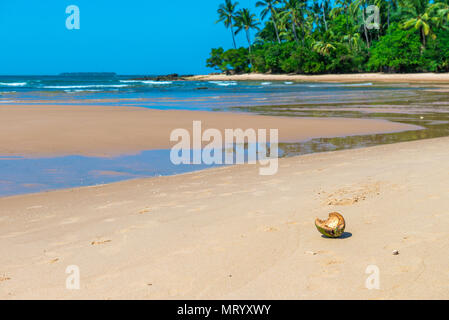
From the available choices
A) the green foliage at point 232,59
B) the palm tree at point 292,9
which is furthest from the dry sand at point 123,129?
the green foliage at point 232,59

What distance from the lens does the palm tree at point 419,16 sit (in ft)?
198

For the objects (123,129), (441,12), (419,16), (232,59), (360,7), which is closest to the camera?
(123,129)

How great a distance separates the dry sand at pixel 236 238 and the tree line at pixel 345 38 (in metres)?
59.6

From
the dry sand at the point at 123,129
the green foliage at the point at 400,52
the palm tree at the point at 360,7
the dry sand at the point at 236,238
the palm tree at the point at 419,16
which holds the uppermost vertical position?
the palm tree at the point at 360,7

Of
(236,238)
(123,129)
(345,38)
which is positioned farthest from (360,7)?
(236,238)

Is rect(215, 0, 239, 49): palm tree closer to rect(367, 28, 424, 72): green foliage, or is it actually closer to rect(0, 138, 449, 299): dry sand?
rect(367, 28, 424, 72): green foliage

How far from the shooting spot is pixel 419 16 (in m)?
61.2

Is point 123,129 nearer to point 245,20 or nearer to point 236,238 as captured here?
point 236,238

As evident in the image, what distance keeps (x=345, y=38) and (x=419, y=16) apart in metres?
15.5

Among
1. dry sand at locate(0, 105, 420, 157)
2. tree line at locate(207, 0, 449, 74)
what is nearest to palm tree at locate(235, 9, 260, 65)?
tree line at locate(207, 0, 449, 74)

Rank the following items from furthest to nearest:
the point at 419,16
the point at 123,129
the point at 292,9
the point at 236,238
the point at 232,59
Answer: the point at 232,59 → the point at 292,9 → the point at 419,16 → the point at 123,129 → the point at 236,238

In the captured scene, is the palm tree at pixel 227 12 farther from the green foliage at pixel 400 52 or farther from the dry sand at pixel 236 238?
the dry sand at pixel 236 238

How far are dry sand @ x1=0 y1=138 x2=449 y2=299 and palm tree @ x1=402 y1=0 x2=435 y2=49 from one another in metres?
59.9
